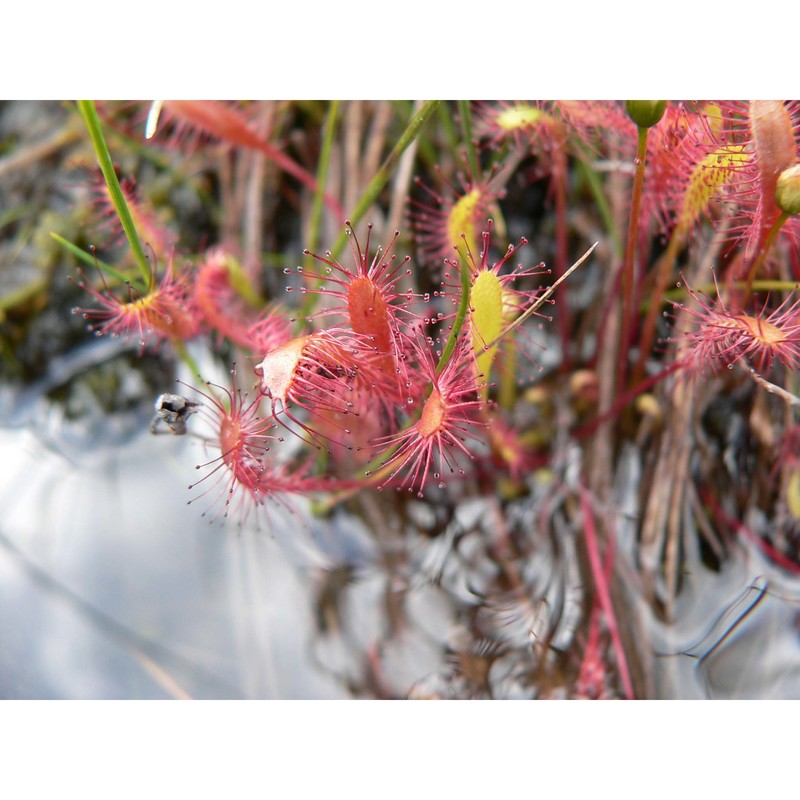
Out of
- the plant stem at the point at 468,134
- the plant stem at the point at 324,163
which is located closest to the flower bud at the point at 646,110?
the plant stem at the point at 468,134

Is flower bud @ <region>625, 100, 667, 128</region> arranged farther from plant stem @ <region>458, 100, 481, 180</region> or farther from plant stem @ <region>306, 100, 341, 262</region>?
plant stem @ <region>306, 100, 341, 262</region>

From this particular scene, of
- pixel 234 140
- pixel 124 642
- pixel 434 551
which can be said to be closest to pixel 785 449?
pixel 434 551

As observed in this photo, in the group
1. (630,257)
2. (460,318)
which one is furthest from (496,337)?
(630,257)

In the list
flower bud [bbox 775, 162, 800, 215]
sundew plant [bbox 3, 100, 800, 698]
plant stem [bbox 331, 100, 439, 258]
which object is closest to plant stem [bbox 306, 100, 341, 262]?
sundew plant [bbox 3, 100, 800, 698]

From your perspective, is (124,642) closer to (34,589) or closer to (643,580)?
(34,589)

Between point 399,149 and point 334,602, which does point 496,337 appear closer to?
point 399,149

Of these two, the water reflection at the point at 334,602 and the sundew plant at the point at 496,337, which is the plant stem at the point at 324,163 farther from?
the water reflection at the point at 334,602

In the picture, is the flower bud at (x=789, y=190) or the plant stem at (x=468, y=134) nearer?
the flower bud at (x=789, y=190)
